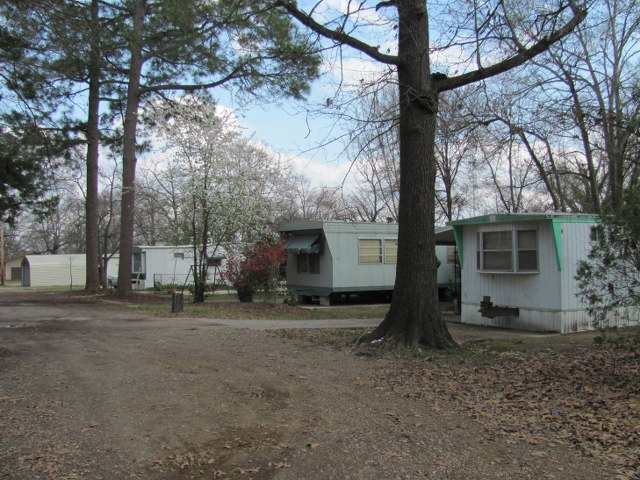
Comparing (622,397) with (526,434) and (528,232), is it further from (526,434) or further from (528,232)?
(528,232)

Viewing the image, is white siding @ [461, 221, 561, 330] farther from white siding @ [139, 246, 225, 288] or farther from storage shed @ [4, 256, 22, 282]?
storage shed @ [4, 256, 22, 282]

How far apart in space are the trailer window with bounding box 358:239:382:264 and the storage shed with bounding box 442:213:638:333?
604 centimetres

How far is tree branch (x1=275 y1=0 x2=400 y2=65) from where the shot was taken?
9648 mm

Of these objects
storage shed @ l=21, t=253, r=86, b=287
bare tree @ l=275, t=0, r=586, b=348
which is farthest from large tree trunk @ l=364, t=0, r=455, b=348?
storage shed @ l=21, t=253, r=86, b=287

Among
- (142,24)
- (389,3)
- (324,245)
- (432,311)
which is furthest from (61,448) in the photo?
(142,24)

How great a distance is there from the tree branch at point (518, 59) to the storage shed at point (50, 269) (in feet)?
150

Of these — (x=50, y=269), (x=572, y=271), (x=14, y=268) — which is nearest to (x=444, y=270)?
(x=572, y=271)

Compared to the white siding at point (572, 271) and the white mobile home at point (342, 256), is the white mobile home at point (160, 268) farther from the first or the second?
the white siding at point (572, 271)

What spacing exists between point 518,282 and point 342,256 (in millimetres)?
7579

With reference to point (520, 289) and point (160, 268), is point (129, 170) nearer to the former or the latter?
point (160, 268)

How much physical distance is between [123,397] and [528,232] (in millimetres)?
10158

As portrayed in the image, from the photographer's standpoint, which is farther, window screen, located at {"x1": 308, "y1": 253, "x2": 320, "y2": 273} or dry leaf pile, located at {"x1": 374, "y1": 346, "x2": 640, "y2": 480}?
window screen, located at {"x1": 308, "y1": 253, "x2": 320, "y2": 273}

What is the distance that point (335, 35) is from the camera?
31.7 feet

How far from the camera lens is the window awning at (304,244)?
20.7 m
